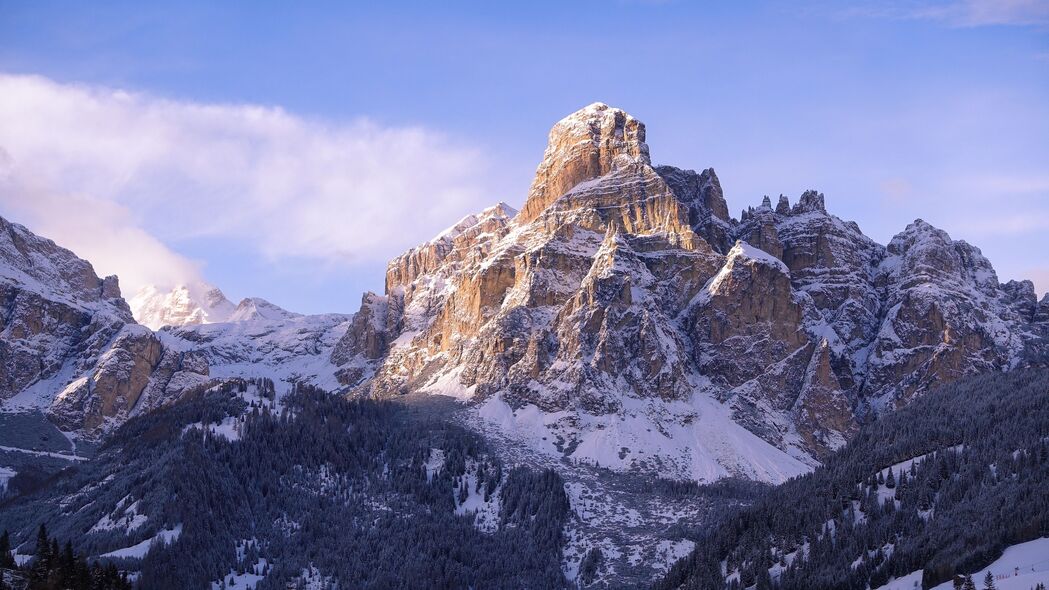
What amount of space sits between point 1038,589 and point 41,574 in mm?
130049

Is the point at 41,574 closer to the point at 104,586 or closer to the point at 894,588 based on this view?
the point at 104,586

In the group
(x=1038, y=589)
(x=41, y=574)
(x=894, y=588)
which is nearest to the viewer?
(x=1038, y=589)

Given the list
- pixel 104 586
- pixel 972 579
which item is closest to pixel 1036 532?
pixel 972 579

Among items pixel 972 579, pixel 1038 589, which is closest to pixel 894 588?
pixel 972 579

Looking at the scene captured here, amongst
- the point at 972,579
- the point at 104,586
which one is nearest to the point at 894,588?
the point at 972,579

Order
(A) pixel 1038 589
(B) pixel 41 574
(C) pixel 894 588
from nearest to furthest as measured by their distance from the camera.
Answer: (A) pixel 1038 589 < (B) pixel 41 574 < (C) pixel 894 588

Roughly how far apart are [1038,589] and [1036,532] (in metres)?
28.0

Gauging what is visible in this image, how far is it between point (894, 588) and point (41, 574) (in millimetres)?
119997

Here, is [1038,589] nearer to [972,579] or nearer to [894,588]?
[972,579]

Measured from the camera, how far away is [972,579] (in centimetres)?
18788

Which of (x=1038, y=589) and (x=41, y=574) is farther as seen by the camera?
(x=41, y=574)

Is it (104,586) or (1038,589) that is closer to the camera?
(1038,589)

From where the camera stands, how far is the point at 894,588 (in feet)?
654

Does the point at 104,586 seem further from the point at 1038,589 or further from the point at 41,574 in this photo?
the point at 1038,589
